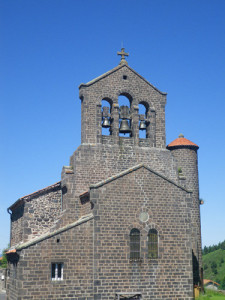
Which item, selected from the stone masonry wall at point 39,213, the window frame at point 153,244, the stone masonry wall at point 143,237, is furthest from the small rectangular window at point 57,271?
the stone masonry wall at point 39,213

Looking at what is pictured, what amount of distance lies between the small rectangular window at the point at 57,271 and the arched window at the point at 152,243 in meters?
4.22

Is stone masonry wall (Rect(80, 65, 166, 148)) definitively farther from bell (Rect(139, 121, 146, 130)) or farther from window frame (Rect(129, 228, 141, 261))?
window frame (Rect(129, 228, 141, 261))

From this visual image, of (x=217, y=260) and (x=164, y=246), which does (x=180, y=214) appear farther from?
Answer: (x=217, y=260)

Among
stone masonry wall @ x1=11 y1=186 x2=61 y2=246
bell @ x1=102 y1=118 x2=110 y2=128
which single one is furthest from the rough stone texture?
stone masonry wall @ x1=11 y1=186 x2=61 y2=246

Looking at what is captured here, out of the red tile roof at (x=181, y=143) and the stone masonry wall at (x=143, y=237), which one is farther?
the red tile roof at (x=181, y=143)

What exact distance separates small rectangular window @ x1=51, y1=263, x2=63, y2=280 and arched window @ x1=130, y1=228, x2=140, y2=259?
3.35m

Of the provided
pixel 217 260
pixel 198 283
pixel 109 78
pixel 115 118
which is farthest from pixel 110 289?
pixel 217 260

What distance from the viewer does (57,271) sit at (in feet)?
57.2

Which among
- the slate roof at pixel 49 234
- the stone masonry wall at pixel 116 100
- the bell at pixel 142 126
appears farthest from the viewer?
the bell at pixel 142 126

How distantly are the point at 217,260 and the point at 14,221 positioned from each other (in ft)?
199

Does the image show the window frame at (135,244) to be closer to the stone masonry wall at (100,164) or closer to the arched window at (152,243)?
the arched window at (152,243)

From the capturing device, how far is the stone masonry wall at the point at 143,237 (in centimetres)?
1827

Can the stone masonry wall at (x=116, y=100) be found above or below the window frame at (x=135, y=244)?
above

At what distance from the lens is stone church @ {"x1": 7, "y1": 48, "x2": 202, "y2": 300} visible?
17.6 m
